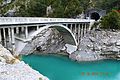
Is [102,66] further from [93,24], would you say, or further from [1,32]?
[1,32]

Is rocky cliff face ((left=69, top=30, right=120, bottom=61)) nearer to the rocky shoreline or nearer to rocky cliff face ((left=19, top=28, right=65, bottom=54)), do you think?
the rocky shoreline

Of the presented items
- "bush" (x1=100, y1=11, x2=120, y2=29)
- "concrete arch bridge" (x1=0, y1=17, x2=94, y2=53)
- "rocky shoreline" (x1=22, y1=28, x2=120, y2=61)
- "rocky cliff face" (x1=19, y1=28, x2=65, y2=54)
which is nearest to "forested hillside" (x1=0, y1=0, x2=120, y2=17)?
"rocky cliff face" (x1=19, y1=28, x2=65, y2=54)

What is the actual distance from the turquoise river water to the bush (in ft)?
19.0

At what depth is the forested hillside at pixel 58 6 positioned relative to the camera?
42631mm

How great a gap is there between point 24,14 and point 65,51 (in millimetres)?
14596

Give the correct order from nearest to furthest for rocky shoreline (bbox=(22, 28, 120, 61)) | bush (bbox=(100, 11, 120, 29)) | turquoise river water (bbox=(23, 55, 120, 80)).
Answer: turquoise river water (bbox=(23, 55, 120, 80))
rocky shoreline (bbox=(22, 28, 120, 61))
bush (bbox=(100, 11, 120, 29))


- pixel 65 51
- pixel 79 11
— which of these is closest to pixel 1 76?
pixel 65 51

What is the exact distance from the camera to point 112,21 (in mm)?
36188

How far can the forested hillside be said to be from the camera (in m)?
42.6

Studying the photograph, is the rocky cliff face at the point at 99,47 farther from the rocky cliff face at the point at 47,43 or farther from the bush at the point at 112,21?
the rocky cliff face at the point at 47,43

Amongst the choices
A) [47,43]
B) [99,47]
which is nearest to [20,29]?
[99,47]

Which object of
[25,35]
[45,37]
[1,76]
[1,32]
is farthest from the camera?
[45,37]

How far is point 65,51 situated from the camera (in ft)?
122

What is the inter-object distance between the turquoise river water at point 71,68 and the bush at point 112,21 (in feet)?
19.0
